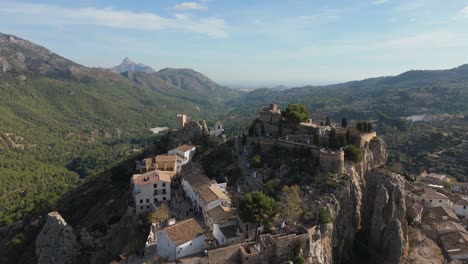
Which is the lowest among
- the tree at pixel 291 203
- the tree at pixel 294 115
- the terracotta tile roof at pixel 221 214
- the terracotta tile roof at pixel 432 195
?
the terracotta tile roof at pixel 432 195

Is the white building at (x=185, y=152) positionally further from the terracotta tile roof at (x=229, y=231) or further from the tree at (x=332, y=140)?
the tree at (x=332, y=140)

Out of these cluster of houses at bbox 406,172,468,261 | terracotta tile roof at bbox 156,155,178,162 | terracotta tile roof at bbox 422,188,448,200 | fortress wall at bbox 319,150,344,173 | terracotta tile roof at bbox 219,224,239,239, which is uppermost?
fortress wall at bbox 319,150,344,173

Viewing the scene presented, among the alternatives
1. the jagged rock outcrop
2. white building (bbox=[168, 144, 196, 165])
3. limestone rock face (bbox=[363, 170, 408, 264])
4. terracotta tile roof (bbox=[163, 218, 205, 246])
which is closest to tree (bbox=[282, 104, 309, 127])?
limestone rock face (bbox=[363, 170, 408, 264])

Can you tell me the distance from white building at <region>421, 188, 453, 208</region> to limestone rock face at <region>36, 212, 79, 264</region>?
55.2 m

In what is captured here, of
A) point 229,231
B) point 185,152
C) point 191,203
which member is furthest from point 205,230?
point 185,152

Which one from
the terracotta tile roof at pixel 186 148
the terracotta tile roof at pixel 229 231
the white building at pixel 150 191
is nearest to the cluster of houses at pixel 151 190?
the white building at pixel 150 191

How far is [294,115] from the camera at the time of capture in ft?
208

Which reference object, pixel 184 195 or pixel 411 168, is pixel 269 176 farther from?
pixel 411 168

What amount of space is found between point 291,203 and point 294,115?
78.0ft

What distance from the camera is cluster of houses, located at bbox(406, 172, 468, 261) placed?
159 ft

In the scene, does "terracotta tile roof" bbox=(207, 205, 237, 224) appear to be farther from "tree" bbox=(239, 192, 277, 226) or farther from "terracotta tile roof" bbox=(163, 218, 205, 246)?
"terracotta tile roof" bbox=(163, 218, 205, 246)

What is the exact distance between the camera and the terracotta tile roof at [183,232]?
126 feet

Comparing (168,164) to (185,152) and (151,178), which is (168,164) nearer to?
(185,152)

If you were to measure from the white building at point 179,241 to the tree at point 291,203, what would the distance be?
32.7 feet
